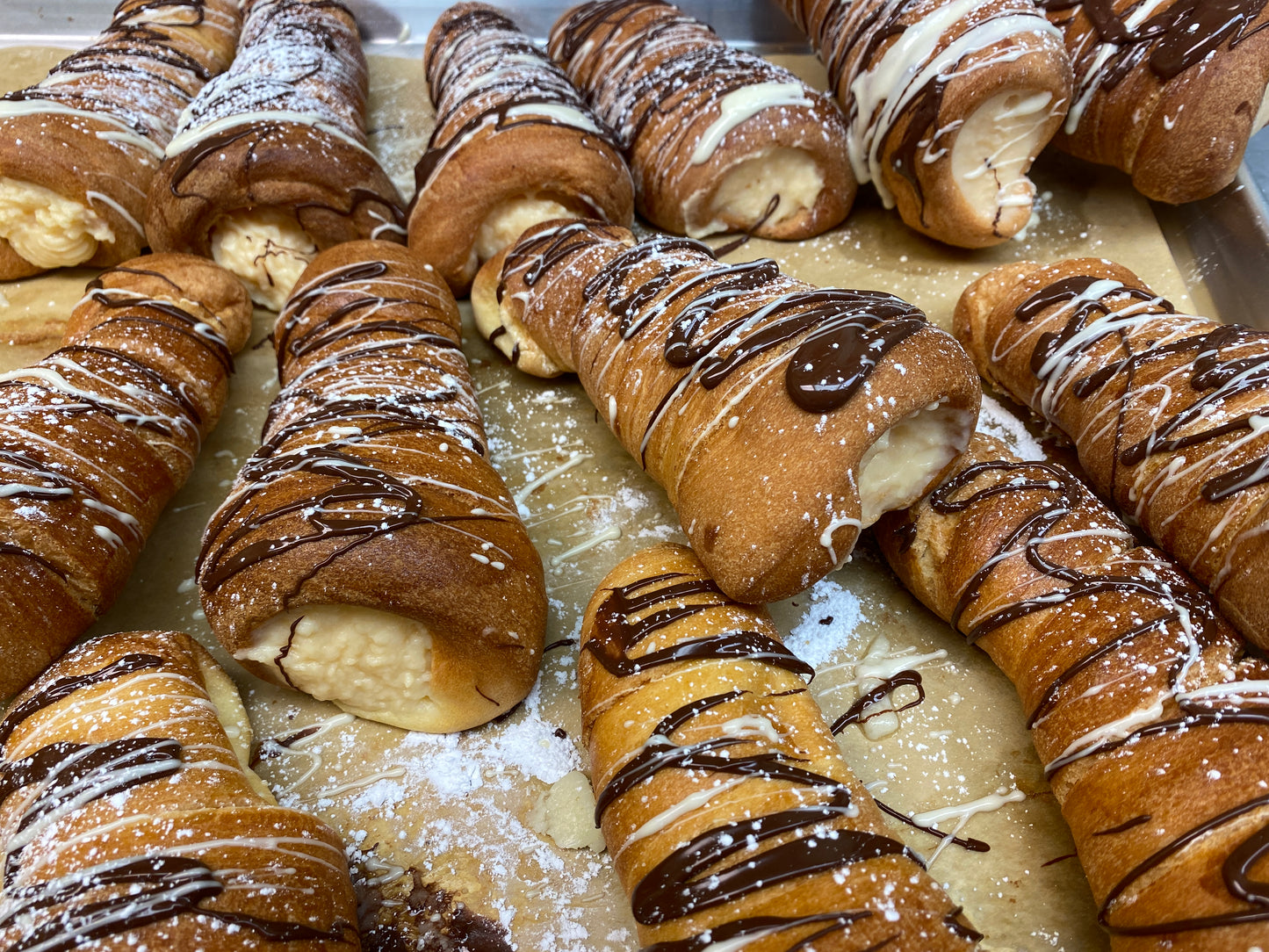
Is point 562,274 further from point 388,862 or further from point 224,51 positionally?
point 224,51

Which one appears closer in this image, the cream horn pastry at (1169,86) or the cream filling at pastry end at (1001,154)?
the cream horn pastry at (1169,86)

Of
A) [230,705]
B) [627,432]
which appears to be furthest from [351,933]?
[627,432]

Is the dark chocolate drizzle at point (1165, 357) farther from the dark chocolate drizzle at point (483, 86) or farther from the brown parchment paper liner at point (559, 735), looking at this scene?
the dark chocolate drizzle at point (483, 86)

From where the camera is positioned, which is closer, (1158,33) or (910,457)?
(910,457)

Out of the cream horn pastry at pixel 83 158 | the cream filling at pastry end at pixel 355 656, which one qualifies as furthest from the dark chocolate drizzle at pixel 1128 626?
the cream horn pastry at pixel 83 158

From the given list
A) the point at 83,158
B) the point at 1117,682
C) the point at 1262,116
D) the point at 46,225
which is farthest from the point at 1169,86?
the point at 46,225

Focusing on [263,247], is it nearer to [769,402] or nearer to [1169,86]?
[769,402]
